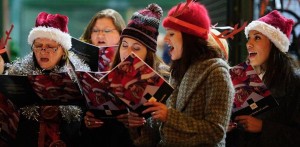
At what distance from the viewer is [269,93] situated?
346cm

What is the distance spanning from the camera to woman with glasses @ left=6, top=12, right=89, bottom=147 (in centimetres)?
391

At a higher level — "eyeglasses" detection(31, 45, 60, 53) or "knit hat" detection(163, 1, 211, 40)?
"knit hat" detection(163, 1, 211, 40)

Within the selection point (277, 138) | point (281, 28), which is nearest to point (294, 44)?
point (281, 28)

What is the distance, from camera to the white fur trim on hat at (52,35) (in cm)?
402

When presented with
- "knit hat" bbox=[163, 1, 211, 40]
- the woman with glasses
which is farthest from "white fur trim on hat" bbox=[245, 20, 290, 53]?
the woman with glasses

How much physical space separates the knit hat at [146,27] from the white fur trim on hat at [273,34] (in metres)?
0.65

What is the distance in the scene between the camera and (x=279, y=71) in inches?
150

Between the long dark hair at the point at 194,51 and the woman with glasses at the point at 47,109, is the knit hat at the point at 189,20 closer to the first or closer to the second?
the long dark hair at the point at 194,51

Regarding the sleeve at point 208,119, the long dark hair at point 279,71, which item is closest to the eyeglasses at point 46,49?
the sleeve at point 208,119

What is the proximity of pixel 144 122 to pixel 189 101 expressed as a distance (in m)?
0.33

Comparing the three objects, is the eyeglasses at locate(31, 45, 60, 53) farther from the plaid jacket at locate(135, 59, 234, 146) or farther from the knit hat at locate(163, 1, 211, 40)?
the plaid jacket at locate(135, 59, 234, 146)

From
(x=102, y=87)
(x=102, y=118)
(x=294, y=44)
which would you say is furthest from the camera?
(x=294, y=44)

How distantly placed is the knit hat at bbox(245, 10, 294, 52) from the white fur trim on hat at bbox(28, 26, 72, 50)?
48.9 inches

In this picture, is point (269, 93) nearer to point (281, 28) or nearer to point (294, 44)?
point (281, 28)
